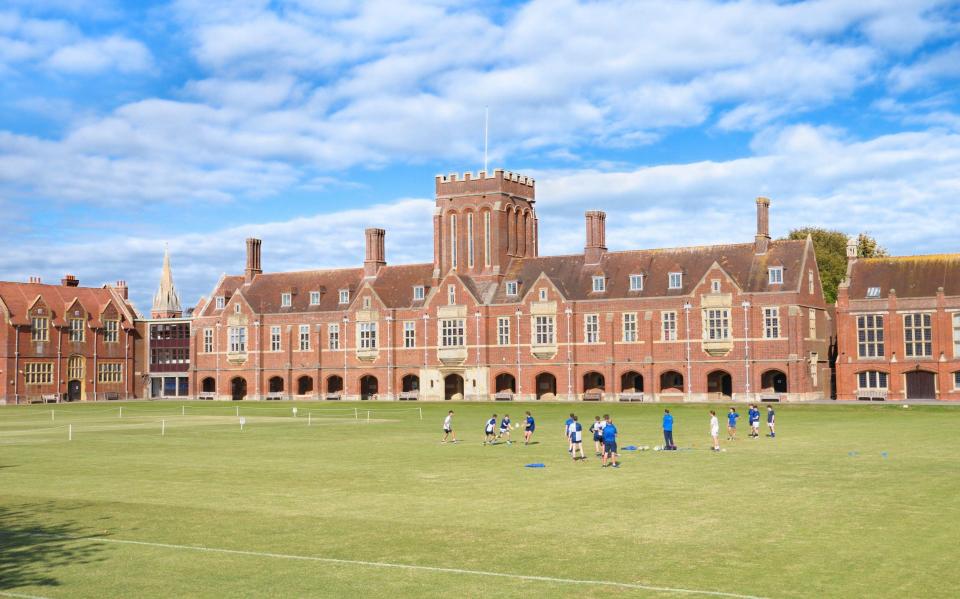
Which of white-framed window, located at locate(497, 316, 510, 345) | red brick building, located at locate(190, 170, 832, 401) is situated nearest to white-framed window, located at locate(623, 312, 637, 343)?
red brick building, located at locate(190, 170, 832, 401)

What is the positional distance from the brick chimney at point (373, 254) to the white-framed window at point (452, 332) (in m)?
10.7

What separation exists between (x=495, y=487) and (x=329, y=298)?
69.9 meters

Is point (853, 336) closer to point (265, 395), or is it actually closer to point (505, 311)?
point (505, 311)

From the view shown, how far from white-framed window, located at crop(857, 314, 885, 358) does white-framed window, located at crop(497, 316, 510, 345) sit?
26.7 metres

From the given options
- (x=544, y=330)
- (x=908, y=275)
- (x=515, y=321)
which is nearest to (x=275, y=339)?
(x=515, y=321)

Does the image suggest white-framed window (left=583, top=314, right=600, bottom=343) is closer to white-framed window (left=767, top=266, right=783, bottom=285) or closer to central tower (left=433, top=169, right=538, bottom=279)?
central tower (left=433, top=169, right=538, bottom=279)

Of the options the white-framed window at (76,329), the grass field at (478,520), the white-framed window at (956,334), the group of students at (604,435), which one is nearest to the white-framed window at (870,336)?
the white-framed window at (956,334)

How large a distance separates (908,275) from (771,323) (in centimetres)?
1037

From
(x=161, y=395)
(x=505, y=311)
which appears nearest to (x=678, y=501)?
(x=505, y=311)

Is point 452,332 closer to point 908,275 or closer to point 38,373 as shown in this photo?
point 908,275

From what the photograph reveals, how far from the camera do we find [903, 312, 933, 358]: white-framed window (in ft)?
228

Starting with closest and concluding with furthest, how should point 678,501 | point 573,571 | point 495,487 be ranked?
point 573,571 → point 678,501 → point 495,487

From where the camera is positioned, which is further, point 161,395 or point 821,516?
point 161,395

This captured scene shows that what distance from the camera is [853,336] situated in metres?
72.1
